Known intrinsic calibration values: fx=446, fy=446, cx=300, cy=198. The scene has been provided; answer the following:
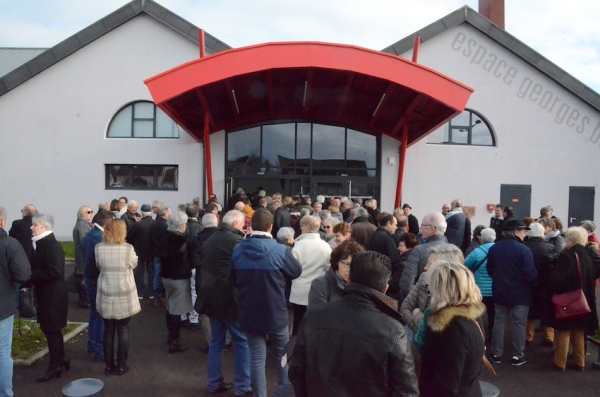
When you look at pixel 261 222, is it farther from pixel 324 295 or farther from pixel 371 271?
pixel 371 271

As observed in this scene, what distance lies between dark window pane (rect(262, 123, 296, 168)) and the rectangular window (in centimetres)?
311

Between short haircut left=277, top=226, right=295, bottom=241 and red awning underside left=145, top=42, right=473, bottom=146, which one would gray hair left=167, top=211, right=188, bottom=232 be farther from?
red awning underside left=145, top=42, right=473, bottom=146

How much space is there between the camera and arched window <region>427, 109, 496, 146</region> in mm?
15062

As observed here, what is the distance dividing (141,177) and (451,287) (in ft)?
45.9

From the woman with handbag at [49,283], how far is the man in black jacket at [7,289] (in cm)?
35

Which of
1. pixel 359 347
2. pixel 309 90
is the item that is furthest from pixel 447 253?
pixel 309 90

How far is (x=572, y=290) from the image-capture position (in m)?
→ 5.38

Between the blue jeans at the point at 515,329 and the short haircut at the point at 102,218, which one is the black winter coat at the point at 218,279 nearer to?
the short haircut at the point at 102,218

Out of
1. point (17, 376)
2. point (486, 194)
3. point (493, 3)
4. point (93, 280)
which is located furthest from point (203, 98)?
point (493, 3)

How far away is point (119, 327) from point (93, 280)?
0.84 metres

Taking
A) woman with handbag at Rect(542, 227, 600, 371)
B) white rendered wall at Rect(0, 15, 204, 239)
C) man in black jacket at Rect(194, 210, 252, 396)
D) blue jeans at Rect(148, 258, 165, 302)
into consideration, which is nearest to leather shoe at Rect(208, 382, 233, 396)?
man in black jacket at Rect(194, 210, 252, 396)

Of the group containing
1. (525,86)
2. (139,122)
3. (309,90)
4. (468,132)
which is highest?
(525,86)

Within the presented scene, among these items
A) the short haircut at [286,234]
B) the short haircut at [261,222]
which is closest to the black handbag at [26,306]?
the short haircut at [261,222]

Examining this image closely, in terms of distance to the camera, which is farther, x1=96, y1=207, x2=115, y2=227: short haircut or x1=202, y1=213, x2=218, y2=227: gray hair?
x1=202, y1=213, x2=218, y2=227: gray hair
